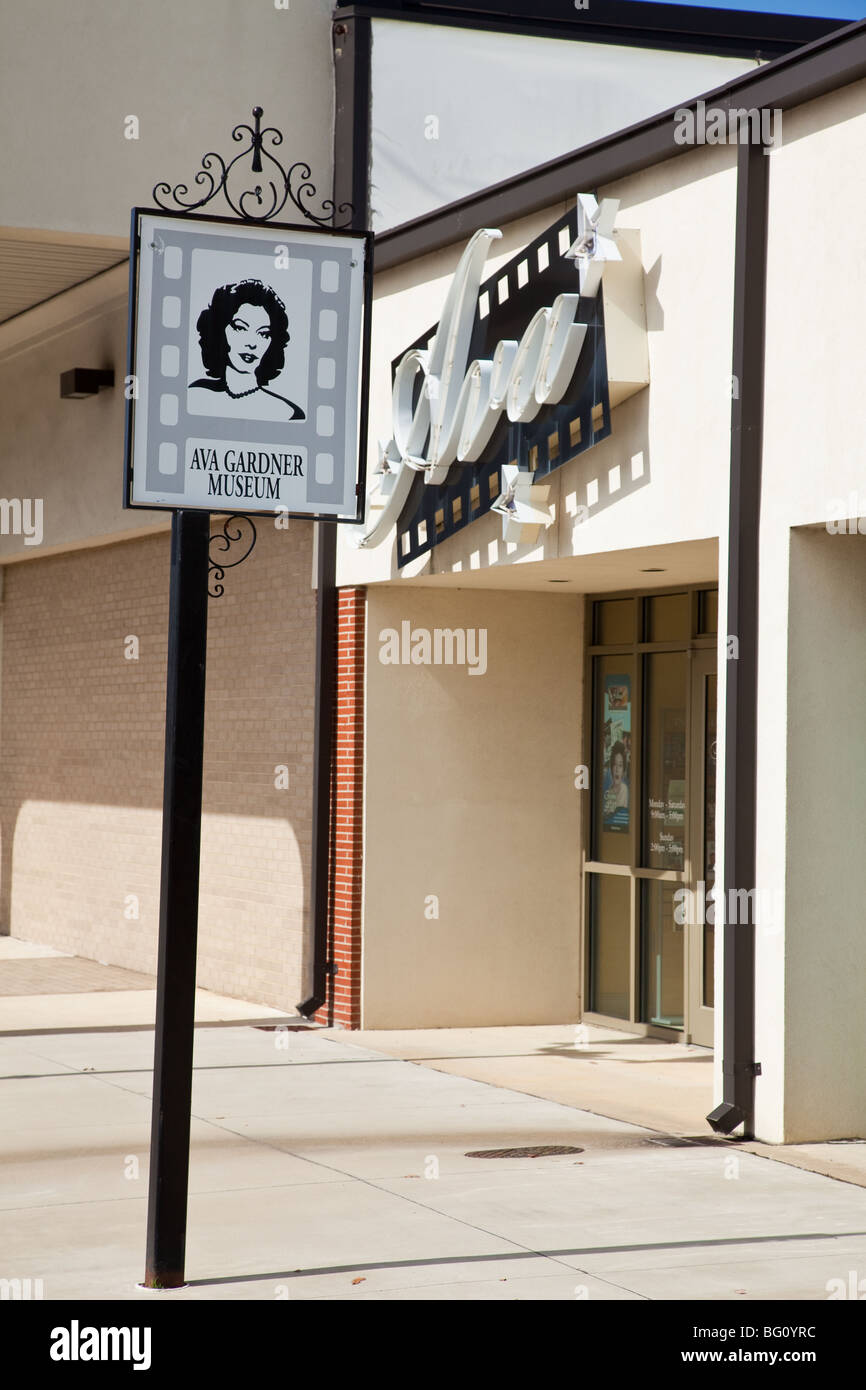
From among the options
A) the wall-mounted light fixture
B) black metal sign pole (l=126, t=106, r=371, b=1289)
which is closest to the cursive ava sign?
black metal sign pole (l=126, t=106, r=371, b=1289)

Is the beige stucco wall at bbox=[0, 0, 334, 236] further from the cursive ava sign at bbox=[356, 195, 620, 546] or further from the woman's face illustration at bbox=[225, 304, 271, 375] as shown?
the woman's face illustration at bbox=[225, 304, 271, 375]

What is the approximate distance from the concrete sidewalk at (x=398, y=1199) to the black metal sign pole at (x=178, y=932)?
10.0 inches

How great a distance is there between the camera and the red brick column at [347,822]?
12188 millimetres

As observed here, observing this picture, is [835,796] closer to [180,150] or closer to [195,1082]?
[195,1082]

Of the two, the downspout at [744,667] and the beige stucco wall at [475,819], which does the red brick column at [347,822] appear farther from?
the downspout at [744,667]

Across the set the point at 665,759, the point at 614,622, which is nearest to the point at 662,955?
the point at 665,759

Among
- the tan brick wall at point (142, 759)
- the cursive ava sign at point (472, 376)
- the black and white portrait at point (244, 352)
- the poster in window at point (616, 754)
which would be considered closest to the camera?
the black and white portrait at point (244, 352)

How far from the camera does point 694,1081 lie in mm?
10344

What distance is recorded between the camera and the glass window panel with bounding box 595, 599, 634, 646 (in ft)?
40.4

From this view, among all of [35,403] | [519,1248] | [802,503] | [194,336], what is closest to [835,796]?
[802,503]

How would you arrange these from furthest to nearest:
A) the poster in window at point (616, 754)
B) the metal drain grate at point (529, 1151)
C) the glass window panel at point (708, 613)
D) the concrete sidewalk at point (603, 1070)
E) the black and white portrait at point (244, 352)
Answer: the poster in window at point (616, 754)
the glass window panel at point (708, 613)
the concrete sidewalk at point (603, 1070)
the metal drain grate at point (529, 1151)
the black and white portrait at point (244, 352)

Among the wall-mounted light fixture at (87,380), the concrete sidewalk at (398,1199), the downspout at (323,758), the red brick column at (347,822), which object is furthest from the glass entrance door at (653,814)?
the wall-mounted light fixture at (87,380)

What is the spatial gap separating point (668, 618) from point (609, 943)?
2.37m

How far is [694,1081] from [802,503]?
3.76 metres
